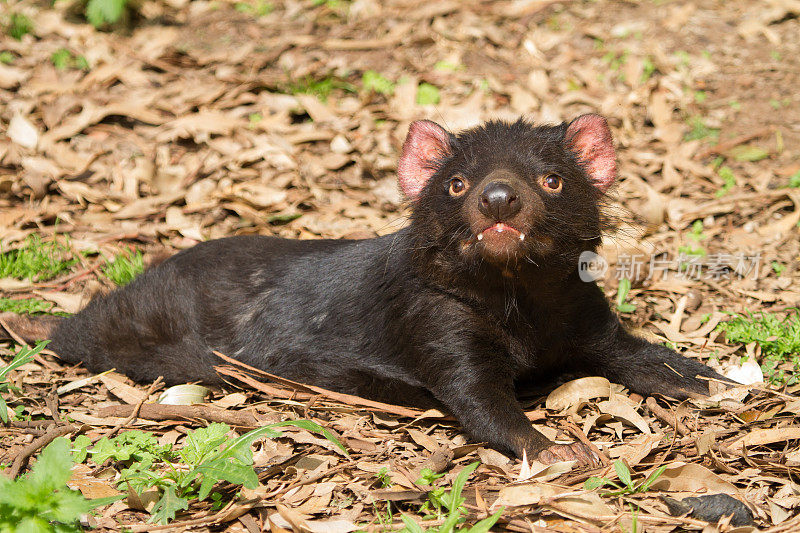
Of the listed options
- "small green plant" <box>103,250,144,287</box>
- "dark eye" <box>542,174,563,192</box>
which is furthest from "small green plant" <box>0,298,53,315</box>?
"dark eye" <box>542,174,563,192</box>

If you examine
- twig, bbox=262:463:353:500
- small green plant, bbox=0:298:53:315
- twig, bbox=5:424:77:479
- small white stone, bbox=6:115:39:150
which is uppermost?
small white stone, bbox=6:115:39:150

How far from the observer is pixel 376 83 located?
7.66 meters

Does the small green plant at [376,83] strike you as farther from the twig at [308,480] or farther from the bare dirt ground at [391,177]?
the twig at [308,480]

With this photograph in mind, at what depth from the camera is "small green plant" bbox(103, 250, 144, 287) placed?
221 inches

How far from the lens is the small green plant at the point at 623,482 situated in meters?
3.31

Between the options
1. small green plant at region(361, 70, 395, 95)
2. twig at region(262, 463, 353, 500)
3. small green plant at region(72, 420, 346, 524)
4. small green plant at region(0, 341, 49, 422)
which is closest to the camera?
small green plant at region(72, 420, 346, 524)

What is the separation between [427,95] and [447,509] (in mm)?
5066

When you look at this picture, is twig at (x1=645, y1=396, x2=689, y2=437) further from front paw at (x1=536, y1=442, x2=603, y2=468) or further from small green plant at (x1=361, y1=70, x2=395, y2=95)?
small green plant at (x1=361, y1=70, x2=395, y2=95)

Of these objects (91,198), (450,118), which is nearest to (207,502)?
(91,198)

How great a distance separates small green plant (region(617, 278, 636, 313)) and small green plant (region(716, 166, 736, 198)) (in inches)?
68.9

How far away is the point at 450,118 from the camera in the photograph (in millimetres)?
7312

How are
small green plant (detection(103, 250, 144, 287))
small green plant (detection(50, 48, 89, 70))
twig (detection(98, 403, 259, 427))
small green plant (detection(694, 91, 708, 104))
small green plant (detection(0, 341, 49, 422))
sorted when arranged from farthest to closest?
small green plant (detection(50, 48, 89, 70)) < small green plant (detection(694, 91, 708, 104)) < small green plant (detection(103, 250, 144, 287)) < twig (detection(98, 403, 259, 427)) < small green plant (detection(0, 341, 49, 422))

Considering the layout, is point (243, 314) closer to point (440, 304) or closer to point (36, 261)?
point (440, 304)

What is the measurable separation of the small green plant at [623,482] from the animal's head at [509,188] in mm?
1019
